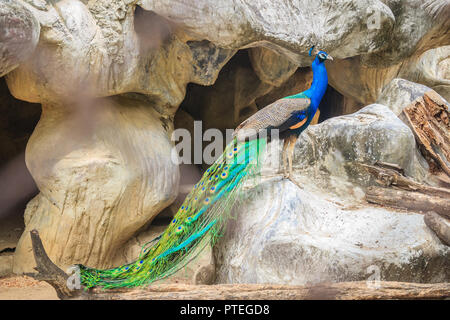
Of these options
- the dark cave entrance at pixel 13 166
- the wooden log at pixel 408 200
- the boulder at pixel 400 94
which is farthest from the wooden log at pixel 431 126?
the dark cave entrance at pixel 13 166

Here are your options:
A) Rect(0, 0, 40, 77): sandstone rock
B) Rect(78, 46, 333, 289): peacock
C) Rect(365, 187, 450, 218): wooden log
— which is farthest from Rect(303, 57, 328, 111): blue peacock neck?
Rect(0, 0, 40, 77): sandstone rock

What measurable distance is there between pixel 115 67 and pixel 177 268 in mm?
1522

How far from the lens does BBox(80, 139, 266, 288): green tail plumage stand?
3105 millimetres

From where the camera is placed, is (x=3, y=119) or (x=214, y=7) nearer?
(x=214, y=7)

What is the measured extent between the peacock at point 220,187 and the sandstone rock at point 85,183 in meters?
0.60

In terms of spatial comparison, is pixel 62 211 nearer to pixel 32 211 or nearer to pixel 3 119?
pixel 32 211

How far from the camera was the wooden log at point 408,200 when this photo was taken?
3322mm

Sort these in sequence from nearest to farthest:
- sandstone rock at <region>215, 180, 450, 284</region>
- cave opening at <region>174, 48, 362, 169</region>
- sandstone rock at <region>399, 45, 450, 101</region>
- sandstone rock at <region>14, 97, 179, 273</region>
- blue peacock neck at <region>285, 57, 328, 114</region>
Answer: sandstone rock at <region>215, 180, 450, 284</region>
sandstone rock at <region>14, 97, 179, 273</region>
blue peacock neck at <region>285, 57, 328, 114</region>
cave opening at <region>174, 48, 362, 169</region>
sandstone rock at <region>399, 45, 450, 101</region>

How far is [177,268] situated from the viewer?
126 inches

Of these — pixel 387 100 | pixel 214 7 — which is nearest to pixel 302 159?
pixel 387 100

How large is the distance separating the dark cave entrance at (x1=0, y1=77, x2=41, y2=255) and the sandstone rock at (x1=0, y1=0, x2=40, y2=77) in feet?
5.02

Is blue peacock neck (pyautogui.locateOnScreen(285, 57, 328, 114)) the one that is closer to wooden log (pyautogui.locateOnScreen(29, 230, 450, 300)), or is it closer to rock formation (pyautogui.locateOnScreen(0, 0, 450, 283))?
rock formation (pyautogui.locateOnScreen(0, 0, 450, 283))

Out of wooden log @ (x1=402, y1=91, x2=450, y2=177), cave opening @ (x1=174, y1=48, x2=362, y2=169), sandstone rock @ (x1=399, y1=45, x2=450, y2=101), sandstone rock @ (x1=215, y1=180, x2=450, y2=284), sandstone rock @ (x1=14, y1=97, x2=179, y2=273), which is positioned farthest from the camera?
sandstone rock @ (x1=399, y1=45, x2=450, y2=101)

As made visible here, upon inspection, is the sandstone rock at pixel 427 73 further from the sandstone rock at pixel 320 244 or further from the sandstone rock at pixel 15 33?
the sandstone rock at pixel 15 33
